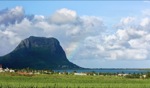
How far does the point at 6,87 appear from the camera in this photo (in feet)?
178

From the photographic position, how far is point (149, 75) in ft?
433

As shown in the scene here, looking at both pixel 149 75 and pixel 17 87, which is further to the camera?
pixel 149 75

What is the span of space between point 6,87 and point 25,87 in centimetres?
344

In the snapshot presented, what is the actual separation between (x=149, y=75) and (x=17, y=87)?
276 ft

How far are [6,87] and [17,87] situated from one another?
2.25m

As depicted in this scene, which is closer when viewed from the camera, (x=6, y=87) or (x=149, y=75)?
(x=6, y=87)

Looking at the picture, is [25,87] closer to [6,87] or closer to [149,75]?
[6,87]

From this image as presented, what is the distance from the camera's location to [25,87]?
56562 millimetres

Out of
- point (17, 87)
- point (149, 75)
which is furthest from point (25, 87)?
point (149, 75)

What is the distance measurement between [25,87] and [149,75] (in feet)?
272

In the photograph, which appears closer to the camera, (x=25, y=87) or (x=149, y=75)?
(x=25, y=87)

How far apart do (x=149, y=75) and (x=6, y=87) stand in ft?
283

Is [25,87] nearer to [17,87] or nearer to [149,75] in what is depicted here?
[17,87]
